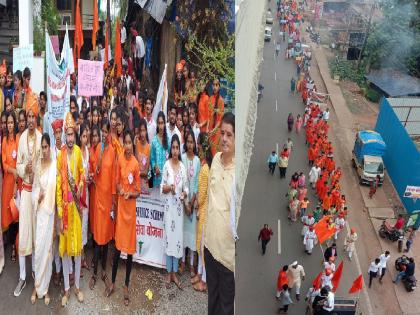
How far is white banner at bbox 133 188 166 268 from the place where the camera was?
170 inches

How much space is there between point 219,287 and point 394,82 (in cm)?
1877

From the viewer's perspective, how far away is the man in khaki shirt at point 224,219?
119 inches

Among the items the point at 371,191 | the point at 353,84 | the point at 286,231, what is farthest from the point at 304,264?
the point at 353,84

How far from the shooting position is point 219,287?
10.7ft

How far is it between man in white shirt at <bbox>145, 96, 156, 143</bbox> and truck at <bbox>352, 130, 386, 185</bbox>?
1115 centimetres

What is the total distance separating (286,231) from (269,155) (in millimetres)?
4032

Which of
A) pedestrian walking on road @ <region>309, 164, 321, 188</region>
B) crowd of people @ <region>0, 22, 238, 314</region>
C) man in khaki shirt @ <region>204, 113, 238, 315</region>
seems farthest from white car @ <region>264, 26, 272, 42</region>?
man in khaki shirt @ <region>204, 113, 238, 315</region>

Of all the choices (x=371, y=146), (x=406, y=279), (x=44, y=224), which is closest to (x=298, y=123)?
(x=371, y=146)

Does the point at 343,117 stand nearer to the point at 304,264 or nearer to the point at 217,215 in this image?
the point at 304,264

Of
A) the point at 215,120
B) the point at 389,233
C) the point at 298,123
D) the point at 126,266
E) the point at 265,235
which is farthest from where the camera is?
the point at 298,123

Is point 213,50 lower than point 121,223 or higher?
higher

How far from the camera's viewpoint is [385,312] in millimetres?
9562

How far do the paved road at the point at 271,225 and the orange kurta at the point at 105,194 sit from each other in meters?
4.85

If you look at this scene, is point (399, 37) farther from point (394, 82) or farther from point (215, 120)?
point (215, 120)
